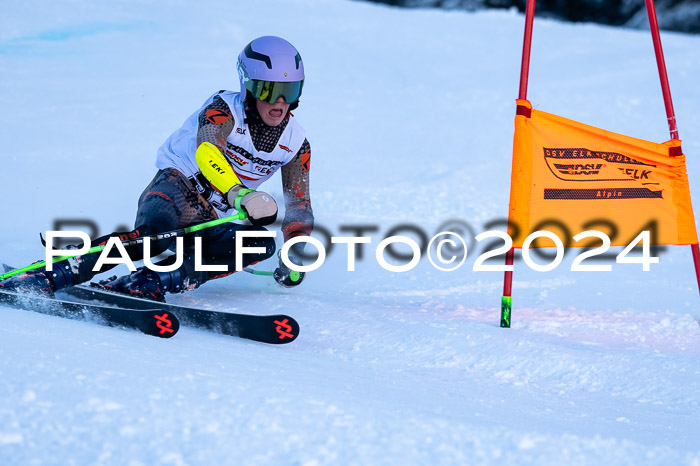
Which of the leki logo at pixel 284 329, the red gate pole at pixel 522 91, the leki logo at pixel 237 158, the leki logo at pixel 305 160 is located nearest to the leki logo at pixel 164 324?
the leki logo at pixel 284 329

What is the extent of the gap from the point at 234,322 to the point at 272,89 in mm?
1150

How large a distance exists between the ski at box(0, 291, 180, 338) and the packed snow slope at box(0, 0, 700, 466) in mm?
93

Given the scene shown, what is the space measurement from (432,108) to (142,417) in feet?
25.2

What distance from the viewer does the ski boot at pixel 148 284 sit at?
12.5 feet

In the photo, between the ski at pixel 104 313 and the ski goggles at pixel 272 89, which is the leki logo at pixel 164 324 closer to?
the ski at pixel 104 313

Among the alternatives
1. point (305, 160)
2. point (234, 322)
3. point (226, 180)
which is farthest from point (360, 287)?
point (234, 322)

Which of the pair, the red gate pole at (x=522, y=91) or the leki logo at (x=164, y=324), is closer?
the leki logo at (x=164, y=324)

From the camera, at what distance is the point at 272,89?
Result: 12.4 feet

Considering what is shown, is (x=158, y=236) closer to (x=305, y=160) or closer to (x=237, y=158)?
(x=237, y=158)

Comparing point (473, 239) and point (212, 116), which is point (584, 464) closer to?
point (212, 116)

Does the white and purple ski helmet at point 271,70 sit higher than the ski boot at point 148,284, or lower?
higher

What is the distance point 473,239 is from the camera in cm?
594

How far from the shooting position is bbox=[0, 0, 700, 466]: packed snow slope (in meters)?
2.15

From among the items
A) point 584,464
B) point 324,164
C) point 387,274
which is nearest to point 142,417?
point 584,464
